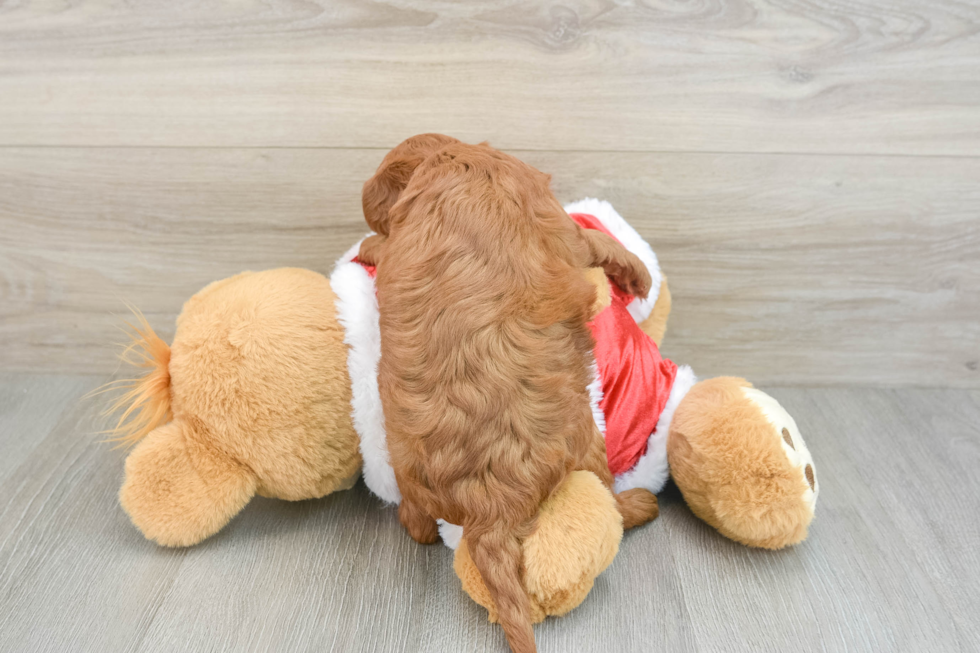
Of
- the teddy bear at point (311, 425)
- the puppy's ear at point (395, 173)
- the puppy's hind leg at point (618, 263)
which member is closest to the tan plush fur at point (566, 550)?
the teddy bear at point (311, 425)

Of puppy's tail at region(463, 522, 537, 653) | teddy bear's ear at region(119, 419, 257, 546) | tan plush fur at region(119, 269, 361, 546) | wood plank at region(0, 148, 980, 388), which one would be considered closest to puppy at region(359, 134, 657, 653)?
puppy's tail at region(463, 522, 537, 653)

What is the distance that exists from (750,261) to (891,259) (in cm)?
21

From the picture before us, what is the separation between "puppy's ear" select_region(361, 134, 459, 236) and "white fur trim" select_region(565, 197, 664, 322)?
234 mm

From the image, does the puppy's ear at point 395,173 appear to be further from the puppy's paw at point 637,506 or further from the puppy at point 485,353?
the puppy's paw at point 637,506

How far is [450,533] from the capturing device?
708 millimetres

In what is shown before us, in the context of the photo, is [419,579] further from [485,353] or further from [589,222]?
[589,222]

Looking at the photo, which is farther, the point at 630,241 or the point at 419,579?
the point at 630,241

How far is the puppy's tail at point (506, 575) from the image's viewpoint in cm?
59

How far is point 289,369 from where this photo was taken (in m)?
0.71

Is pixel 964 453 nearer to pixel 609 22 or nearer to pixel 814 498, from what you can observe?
pixel 814 498

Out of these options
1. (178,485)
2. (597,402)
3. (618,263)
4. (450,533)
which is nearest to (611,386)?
(597,402)

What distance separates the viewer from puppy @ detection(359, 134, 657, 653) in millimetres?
594

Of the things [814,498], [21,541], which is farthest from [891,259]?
[21,541]

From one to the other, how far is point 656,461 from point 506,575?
0.26m
